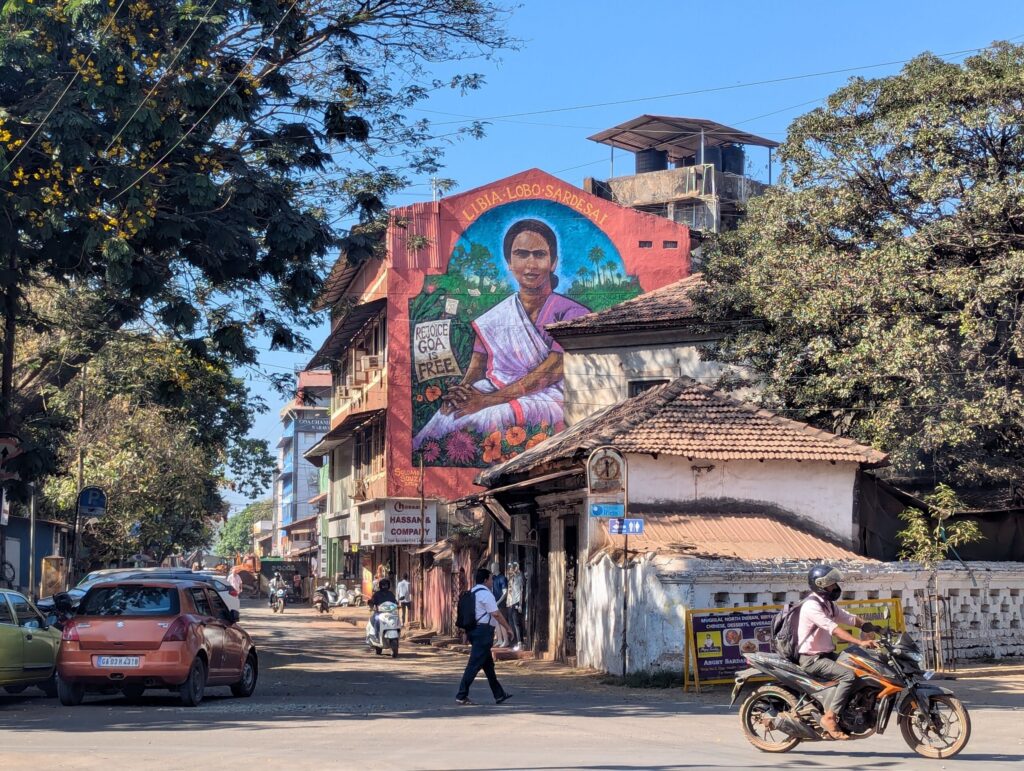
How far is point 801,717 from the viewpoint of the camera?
11.4 m

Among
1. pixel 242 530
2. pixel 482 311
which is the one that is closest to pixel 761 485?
pixel 482 311

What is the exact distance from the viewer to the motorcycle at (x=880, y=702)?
11094 millimetres

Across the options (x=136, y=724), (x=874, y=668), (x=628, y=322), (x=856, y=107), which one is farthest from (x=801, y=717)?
(x=628, y=322)

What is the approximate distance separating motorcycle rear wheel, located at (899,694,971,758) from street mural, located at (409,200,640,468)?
32.0m

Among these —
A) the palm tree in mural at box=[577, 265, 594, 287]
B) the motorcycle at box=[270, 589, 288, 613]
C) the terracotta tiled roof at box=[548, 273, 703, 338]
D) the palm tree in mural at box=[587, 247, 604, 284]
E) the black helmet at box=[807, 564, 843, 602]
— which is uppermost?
the palm tree in mural at box=[587, 247, 604, 284]

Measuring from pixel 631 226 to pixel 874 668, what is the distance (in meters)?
35.0

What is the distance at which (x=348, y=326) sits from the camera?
4719cm

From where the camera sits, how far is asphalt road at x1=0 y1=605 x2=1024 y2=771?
10.7m

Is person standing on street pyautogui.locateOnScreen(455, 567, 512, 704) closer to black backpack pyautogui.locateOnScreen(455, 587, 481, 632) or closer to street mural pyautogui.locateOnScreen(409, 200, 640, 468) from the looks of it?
black backpack pyautogui.locateOnScreen(455, 587, 481, 632)

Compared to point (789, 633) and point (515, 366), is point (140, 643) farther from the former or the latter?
point (515, 366)

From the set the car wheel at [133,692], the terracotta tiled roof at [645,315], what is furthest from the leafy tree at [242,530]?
the car wheel at [133,692]

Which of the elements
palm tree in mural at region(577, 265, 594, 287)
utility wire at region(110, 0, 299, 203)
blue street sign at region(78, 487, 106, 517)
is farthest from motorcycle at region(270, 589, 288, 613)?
utility wire at region(110, 0, 299, 203)

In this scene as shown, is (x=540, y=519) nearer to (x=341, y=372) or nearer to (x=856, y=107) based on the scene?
(x=856, y=107)

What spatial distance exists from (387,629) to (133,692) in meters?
11.3
